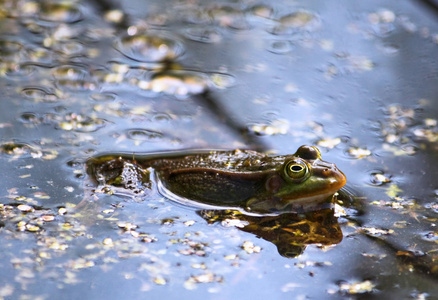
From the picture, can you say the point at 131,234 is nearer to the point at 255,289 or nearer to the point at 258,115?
the point at 255,289

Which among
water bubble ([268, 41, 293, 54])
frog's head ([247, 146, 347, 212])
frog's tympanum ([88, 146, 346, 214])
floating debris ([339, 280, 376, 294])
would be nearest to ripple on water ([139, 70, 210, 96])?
water bubble ([268, 41, 293, 54])

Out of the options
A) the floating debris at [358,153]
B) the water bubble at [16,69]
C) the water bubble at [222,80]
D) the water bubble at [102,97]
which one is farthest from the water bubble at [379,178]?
the water bubble at [16,69]

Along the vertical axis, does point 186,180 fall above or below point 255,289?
above

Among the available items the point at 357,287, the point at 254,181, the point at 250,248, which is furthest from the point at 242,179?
the point at 357,287

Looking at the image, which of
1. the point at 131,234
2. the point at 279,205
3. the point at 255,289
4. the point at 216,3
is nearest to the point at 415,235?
the point at 279,205

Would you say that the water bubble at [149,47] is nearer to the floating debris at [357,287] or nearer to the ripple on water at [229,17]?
the ripple on water at [229,17]

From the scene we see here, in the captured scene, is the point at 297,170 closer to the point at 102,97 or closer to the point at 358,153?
the point at 358,153

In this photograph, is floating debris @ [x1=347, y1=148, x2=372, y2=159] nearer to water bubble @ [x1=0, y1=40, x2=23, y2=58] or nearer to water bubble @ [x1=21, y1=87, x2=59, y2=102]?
water bubble @ [x1=21, y1=87, x2=59, y2=102]
